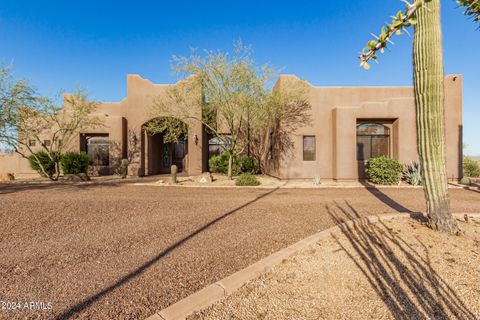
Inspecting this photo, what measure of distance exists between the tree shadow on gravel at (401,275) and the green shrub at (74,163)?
15069mm

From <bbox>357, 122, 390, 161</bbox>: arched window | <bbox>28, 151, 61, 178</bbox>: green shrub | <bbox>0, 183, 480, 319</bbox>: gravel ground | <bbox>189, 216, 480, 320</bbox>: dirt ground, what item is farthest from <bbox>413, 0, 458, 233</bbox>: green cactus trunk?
<bbox>28, 151, 61, 178</bbox>: green shrub

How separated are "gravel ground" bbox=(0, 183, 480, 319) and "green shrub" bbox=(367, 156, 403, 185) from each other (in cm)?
361

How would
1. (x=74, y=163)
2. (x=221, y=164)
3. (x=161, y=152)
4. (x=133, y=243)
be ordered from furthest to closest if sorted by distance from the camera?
(x=161, y=152) → (x=221, y=164) → (x=74, y=163) → (x=133, y=243)

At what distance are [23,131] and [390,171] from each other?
19604mm

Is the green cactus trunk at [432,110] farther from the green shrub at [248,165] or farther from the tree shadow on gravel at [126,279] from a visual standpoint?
the green shrub at [248,165]

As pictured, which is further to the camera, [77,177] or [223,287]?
[77,177]

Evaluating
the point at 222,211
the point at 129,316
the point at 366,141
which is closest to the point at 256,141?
the point at 366,141

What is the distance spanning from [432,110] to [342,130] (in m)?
8.67

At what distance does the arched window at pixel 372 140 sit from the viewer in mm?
13125

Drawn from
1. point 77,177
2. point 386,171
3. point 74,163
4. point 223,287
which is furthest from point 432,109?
point 74,163

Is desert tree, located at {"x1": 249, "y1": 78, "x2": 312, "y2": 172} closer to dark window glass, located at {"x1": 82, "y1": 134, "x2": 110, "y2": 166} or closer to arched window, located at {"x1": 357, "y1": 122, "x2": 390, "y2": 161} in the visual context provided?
arched window, located at {"x1": 357, "y1": 122, "x2": 390, "y2": 161}

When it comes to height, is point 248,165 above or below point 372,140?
below

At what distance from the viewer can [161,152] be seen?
19.1m

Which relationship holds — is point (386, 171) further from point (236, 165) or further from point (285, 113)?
point (236, 165)
